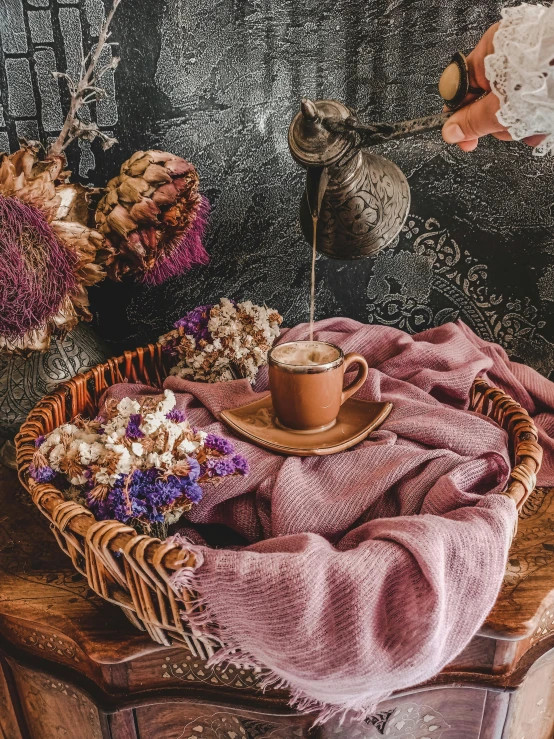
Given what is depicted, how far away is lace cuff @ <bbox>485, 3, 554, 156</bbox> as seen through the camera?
633mm

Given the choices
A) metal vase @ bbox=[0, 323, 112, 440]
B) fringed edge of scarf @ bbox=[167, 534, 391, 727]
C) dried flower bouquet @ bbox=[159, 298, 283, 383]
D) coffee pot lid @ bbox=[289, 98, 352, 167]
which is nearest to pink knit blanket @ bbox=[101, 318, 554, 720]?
fringed edge of scarf @ bbox=[167, 534, 391, 727]

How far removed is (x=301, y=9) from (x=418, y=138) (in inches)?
12.2

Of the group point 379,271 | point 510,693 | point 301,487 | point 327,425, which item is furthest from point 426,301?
point 510,693

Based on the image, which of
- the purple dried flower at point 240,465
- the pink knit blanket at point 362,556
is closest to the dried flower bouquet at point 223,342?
the pink knit blanket at point 362,556

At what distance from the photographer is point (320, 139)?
29.8 inches

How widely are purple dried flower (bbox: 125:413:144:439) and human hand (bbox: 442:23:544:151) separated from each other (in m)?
0.48

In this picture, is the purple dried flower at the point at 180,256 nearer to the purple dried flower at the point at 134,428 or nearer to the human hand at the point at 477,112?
the purple dried flower at the point at 134,428

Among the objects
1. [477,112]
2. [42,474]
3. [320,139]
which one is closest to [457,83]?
[477,112]

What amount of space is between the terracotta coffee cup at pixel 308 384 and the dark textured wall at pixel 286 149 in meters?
0.38

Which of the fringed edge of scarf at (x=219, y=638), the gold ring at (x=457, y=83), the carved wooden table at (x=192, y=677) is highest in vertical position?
the gold ring at (x=457, y=83)

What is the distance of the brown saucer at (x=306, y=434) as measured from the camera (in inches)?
33.8

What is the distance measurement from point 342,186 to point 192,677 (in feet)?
2.10

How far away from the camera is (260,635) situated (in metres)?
0.61

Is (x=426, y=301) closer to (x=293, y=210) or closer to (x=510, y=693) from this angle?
(x=293, y=210)
